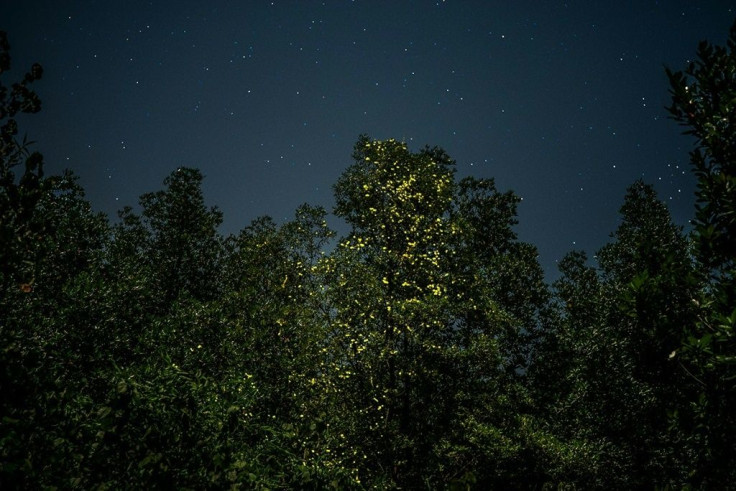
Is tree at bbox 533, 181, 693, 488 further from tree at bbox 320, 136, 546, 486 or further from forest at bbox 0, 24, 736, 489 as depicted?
tree at bbox 320, 136, 546, 486

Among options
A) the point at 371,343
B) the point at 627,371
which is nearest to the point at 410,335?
the point at 371,343

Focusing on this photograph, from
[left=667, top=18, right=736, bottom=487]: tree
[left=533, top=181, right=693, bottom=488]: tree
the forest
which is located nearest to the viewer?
the forest

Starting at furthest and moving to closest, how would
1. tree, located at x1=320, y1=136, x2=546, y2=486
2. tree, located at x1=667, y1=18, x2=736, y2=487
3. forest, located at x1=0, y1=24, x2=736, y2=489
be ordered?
tree, located at x1=320, y1=136, x2=546, y2=486
tree, located at x1=667, y1=18, x2=736, y2=487
forest, located at x1=0, y1=24, x2=736, y2=489

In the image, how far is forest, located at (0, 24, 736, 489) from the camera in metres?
5.07

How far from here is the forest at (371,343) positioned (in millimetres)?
5066

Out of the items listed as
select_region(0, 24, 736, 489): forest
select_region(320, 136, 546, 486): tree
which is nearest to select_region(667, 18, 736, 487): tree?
select_region(0, 24, 736, 489): forest

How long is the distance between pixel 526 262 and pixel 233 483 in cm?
2629

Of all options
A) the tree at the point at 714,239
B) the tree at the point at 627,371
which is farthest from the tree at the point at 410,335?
the tree at the point at 714,239

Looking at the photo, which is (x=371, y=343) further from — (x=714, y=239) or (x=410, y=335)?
(x=714, y=239)

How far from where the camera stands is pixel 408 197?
18984 millimetres

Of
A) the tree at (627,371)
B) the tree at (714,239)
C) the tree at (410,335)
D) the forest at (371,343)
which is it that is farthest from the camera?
the tree at (410,335)

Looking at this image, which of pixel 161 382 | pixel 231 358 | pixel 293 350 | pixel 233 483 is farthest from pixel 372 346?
pixel 233 483

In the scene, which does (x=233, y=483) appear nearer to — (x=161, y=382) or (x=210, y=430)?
(x=210, y=430)

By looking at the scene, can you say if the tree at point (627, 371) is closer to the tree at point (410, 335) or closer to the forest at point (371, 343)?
the forest at point (371, 343)
